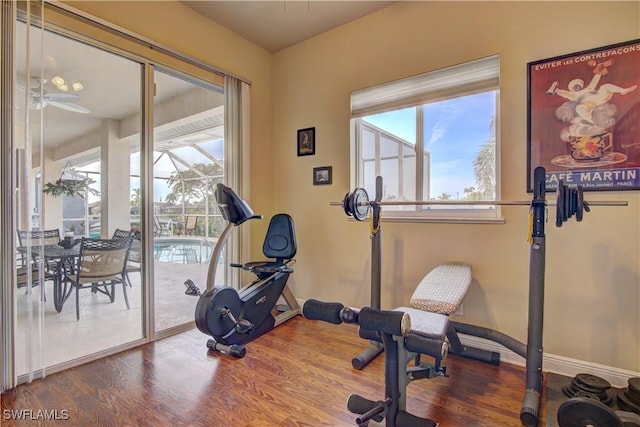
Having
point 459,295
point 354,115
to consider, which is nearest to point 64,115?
point 354,115

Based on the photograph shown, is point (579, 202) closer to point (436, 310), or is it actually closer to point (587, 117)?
point (587, 117)

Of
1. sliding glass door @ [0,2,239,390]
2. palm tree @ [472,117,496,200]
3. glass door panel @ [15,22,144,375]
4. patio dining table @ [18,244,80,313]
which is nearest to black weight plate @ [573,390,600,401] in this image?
palm tree @ [472,117,496,200]

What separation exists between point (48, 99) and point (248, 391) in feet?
7.88

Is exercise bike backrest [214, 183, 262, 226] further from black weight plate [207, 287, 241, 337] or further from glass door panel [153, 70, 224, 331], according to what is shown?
glass door panel [153, 70, 224, 331]

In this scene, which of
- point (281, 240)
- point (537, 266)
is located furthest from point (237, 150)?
point (537, 266)

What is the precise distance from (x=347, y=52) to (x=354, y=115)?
2.15 ft

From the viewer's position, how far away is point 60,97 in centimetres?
221

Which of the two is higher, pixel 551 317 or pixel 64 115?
pixel 64 115

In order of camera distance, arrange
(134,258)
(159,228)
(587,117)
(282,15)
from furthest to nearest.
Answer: (282,15) < (159,228) < (134,258) < (587,117)

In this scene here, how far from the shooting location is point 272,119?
3.77 metres

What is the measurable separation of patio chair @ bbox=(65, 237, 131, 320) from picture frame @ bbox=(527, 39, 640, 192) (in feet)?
10.7

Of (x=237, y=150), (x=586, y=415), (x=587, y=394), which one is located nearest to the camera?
(x=586, y=415)

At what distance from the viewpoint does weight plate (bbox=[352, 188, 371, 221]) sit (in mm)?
2307

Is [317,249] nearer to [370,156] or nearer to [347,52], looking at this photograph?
[370,156]
